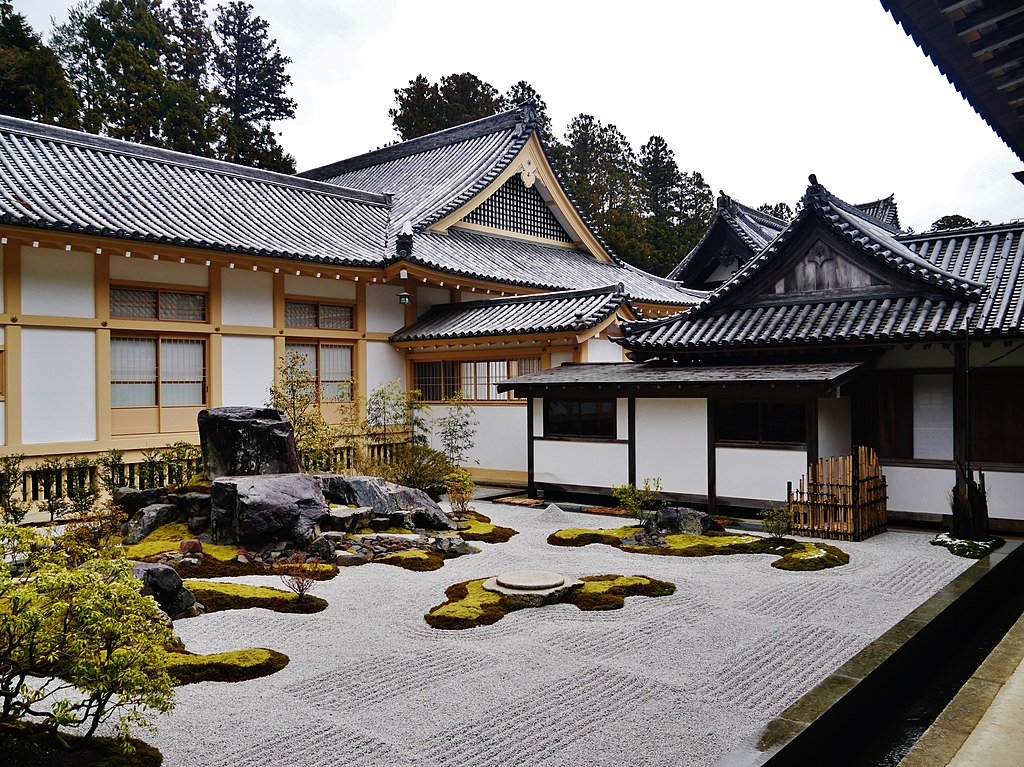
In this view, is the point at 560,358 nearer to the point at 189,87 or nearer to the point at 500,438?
the point at 500,438

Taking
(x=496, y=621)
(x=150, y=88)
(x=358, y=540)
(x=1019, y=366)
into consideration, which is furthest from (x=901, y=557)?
(x=150, y=88)

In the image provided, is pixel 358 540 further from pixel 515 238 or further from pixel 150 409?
pixel 515 238

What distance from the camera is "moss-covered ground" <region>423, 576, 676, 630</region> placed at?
7445mm

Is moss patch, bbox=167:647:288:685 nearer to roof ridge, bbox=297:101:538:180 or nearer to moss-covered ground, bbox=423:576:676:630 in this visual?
moss-covered ground, bbox=423:576:676:630

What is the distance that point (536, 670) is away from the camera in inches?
244

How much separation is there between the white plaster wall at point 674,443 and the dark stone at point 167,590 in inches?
316

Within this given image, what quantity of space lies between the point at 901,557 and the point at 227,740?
8204 millimetres

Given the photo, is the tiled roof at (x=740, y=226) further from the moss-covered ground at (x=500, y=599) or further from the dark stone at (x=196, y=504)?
the dark stone at (x=196, y=504)

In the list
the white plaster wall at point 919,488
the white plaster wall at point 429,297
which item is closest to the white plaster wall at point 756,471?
the white plaster wall at point 919,488

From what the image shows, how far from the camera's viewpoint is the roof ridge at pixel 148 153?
16.5 meters

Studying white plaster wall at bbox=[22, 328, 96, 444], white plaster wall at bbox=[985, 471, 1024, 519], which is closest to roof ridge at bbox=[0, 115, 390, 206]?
white plaster wall at bbox=[22, 328, 96, 444]

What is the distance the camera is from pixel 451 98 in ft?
144

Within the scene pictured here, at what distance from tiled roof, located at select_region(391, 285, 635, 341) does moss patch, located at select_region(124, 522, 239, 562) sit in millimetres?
7845

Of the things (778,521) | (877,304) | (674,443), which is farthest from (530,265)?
(778,521)
